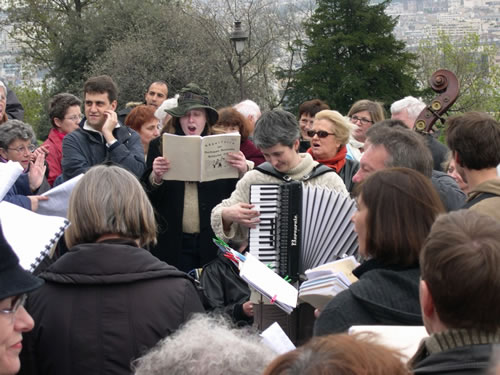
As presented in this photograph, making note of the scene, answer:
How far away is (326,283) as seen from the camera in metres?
→ 3.12

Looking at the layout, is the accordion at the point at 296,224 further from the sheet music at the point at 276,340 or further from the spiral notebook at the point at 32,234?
the spiral notebook at the point at 32,234

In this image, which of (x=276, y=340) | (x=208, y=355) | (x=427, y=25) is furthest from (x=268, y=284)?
(x=427, y=25)

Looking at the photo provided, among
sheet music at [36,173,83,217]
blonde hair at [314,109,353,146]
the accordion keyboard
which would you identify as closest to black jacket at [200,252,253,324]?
the accordion keyboard

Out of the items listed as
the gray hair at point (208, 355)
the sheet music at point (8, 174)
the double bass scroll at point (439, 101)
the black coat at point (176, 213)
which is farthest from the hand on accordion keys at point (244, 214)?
the gray hair at point (208, 355)

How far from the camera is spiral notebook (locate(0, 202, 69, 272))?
2.98 meters

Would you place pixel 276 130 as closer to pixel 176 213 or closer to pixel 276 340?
pixel 176 213

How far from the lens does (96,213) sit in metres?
2.77

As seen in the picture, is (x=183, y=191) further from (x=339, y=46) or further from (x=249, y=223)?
(x=339, y=46)

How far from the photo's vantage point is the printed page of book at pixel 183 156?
16.5 feet

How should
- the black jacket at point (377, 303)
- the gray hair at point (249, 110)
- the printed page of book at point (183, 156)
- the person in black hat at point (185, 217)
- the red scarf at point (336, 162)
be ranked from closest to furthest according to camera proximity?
the black jacket at point (377, 303), the printed page of book at point (183, 156), the person in black hat at point (185, 217), the red scarf at point (336, 162), the gray hair at point (249, 110)

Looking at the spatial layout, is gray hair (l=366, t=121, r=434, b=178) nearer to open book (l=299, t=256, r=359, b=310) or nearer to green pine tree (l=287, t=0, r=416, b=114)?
open book (l=299, t=256, r=359, b=310)

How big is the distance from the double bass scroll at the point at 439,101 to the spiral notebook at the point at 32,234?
12.1 feet

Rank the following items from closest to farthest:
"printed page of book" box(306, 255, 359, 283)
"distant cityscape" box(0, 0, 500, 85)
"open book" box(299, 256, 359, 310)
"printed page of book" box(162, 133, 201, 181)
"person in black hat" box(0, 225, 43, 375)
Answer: "person in black hat" box(0, 225, 43, 375)
"open book" box(299, 256, 359, 310)
"printed page of book" box(306, 255, 359, 283)
"printed page of book" box(162, 133, 201, 181)
"distant cityscape" box(0, 0, 500, 85)

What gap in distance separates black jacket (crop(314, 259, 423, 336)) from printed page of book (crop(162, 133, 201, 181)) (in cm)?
261
